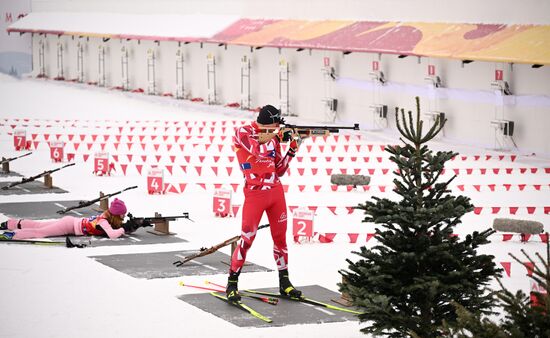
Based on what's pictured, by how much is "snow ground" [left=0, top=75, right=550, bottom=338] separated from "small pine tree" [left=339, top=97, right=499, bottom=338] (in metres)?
1.48

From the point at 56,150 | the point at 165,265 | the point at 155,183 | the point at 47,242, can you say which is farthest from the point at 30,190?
the point at 165,265

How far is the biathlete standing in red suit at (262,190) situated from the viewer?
557 inches

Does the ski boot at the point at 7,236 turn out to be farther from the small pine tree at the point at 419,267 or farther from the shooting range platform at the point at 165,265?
the small pine tree at the point at 419,267

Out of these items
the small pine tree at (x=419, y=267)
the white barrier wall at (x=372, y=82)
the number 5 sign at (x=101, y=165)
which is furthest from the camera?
the white barrier wall at (x=372, y=82)

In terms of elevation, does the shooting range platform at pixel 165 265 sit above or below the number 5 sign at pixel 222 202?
below

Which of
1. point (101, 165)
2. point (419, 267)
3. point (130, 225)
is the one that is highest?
point (419, 267)

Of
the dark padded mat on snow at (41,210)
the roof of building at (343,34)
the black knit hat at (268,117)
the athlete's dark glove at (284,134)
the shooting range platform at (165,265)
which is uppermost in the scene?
the roof of building at (343,34)

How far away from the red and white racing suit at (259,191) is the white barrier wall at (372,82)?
15989 millimetres

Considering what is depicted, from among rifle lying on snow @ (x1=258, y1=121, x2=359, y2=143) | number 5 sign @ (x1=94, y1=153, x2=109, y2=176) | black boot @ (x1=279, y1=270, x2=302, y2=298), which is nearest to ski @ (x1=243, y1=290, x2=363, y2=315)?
black boot @ (x1=279, y1=270, x2=302, y2=298)

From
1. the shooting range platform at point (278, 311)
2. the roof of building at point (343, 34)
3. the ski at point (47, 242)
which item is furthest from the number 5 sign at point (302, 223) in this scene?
the roof of building at point (343, 34)

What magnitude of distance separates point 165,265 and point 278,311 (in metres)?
3.21

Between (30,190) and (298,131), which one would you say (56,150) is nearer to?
(30,190)

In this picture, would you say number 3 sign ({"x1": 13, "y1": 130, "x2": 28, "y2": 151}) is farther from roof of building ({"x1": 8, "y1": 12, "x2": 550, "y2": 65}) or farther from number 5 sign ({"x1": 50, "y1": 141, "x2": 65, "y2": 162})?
roof of building ({"x1": 8, "y1": 12, "x2": 550, "y2": 65})

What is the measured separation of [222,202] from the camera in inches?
827
